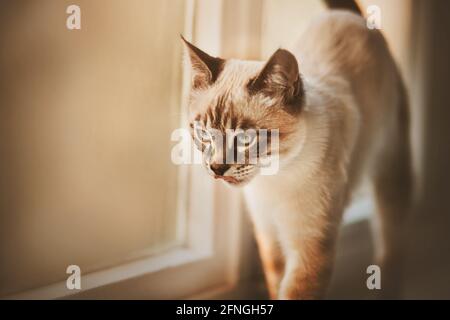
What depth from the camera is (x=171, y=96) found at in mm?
855

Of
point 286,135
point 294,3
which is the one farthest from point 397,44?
point 286,135

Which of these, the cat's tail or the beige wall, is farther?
the cat's tail

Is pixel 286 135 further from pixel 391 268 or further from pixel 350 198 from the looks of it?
pixel 391 268

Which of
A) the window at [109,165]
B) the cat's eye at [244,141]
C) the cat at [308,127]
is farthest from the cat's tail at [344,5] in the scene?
the cat's eye at [244,141]

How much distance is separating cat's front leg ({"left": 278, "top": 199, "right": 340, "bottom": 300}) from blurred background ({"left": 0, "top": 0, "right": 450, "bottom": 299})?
0.29 feet

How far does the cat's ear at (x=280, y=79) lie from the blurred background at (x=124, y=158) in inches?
5.2

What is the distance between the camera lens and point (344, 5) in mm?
947

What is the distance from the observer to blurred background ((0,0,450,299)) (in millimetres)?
732

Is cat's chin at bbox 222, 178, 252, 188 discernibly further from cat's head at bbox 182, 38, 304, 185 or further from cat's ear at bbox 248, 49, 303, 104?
cat's ear at bbox 248, 49, 303, 104

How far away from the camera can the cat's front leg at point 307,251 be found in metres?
0.84

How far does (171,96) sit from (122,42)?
0.13 metres

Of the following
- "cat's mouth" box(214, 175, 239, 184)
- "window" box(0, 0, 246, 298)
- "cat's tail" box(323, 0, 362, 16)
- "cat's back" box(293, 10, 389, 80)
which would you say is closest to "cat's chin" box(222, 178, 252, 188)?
"cat's mouth" box(214, 175, 239, 184)

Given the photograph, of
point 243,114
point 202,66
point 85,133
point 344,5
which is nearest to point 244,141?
point 243,114

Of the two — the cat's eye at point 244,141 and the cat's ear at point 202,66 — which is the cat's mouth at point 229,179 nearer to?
the cat's eye at point 244,141
